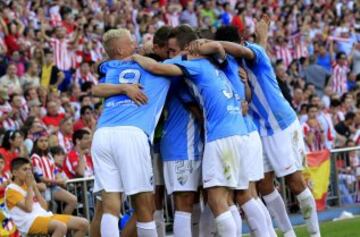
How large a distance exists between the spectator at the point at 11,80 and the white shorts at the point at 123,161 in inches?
370

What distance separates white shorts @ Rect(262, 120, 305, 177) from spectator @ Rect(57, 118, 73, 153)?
682 cm

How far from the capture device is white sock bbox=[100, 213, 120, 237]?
1255cm

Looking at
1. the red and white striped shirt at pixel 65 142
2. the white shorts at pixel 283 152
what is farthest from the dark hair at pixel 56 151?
the white shorts at pixel 283 152

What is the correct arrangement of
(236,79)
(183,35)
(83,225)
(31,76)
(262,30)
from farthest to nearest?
(31,76), (83,225), (262,30), (236,79), (183,35)

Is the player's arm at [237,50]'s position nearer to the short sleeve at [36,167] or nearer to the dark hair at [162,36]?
the dark hair at [162,36]

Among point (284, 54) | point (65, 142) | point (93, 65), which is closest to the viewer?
point (65, 142)

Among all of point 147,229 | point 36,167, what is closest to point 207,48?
point 147,229

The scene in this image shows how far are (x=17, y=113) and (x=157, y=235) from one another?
8.46 m

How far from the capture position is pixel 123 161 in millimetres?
12539

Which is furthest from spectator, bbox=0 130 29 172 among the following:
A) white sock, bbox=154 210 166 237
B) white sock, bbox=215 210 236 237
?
white sock, bbox=215 210 236 237

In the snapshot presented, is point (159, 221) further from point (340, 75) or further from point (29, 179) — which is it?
point (340, 75)

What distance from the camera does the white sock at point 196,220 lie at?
1348cm

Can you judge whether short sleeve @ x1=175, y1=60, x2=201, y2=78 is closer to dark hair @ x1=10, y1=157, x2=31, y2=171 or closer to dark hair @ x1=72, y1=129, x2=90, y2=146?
dark hair @ x1=10, y1=157, x2=31, y2=171

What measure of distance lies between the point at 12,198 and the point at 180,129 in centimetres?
387
